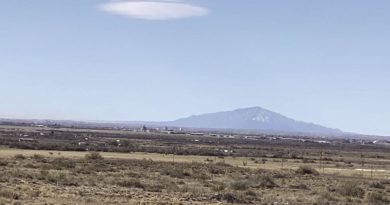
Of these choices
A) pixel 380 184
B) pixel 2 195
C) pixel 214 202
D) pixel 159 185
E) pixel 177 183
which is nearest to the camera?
pixel 2 195

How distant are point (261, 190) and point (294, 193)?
6.12 ft

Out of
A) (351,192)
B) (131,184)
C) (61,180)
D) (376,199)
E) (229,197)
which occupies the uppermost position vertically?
(61,180)

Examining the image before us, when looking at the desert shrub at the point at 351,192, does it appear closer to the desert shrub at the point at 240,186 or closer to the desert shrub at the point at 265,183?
the desert shrub at the point at 265,183

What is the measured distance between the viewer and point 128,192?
32.2 meters

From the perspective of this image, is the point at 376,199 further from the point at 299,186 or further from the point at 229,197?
the point at 229,197

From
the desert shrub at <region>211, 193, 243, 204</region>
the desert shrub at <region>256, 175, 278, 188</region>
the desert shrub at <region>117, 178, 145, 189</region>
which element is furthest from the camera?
the desert shrub at <region>256, 175, 278, 188</region>

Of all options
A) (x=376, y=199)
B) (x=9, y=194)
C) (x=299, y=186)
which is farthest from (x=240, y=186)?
(x=9, y=194)

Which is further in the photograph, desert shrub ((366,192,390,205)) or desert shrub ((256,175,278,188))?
desert shrub ((256,175,278,188))

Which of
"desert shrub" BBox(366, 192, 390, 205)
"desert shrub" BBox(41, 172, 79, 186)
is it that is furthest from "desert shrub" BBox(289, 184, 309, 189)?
"desert shrub" BBox(41, 172, 79, 186)

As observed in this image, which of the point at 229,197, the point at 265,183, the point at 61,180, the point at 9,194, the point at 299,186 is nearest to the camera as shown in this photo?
the point at 9,194

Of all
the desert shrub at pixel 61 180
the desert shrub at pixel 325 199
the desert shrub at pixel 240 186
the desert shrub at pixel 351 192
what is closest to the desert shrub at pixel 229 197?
the desert shrub at pixel 325 199

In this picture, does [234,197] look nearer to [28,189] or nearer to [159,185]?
[159,185]

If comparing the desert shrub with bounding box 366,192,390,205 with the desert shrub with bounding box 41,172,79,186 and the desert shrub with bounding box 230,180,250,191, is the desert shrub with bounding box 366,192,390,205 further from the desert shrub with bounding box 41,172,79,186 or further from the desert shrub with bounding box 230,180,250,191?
the desert shrub with bounding box 41,172,79,186

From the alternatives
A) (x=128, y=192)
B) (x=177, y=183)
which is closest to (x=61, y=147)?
(x=177, y=183)
